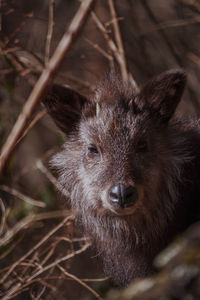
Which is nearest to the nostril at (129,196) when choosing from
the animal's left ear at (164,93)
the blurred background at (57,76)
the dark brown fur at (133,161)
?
the dark brown fur at (133,161)

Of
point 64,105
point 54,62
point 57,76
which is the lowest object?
point 57,76

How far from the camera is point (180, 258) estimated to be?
1.79 m

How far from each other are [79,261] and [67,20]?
492cm

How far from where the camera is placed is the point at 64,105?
4121 millimetres

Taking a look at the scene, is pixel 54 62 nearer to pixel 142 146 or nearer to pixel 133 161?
pixel 133 161

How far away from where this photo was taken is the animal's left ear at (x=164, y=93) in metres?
3.85

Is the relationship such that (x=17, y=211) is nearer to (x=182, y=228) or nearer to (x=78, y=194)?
(x=78, y=194)

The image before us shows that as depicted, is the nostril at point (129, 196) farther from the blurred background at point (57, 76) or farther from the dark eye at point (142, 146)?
the blurred background at point (57, 76)

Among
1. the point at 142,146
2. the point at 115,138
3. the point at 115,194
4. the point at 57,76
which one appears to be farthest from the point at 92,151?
the point at 57,76

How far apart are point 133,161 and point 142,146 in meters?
0.24

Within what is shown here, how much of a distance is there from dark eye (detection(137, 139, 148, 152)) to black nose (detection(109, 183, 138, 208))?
20.4 inches

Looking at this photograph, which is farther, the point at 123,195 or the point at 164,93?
the point at 164,93

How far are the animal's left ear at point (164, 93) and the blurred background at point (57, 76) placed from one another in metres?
1.15

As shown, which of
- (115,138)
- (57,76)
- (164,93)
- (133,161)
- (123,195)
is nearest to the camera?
Answer: (123,195)
